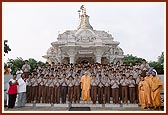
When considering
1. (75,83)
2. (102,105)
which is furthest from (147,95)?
(75,83)

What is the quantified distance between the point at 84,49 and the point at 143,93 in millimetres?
Result: 17809

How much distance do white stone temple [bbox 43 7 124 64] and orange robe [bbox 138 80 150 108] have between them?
16.8 meters

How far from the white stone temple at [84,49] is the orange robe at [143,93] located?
1676 cm

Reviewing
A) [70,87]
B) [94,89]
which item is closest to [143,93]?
[94,89]

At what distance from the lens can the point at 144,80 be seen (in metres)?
9.99

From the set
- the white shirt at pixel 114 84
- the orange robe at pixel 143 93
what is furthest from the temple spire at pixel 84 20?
the orange robe at pixel 143 93

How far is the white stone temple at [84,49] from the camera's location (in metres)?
27.1

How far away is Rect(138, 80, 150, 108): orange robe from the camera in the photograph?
9812mm

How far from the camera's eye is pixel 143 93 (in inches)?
392

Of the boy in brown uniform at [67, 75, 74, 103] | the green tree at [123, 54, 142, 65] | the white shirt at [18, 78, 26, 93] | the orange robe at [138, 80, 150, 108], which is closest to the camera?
the orange robe at [138, 80, 150, 108]

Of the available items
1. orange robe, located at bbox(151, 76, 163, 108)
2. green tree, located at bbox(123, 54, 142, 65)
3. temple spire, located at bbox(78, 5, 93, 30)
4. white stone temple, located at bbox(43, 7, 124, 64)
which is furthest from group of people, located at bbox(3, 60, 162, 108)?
green tree, located at bbox(123, 54, 142, 65)

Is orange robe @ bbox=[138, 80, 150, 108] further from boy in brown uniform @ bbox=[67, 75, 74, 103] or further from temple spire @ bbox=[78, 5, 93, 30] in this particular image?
temple spire @ bbox=[78, 5, 93, 30]

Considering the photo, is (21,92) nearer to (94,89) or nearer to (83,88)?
(83,88)

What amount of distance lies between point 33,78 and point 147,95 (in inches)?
181
